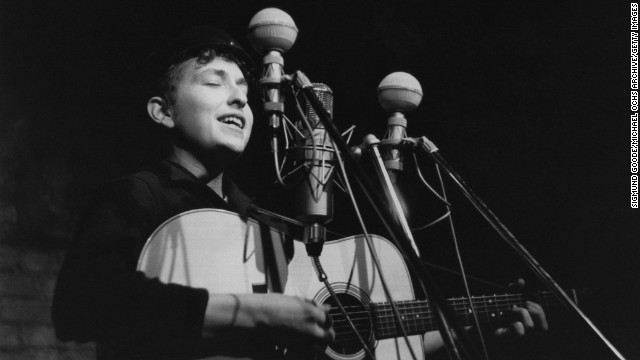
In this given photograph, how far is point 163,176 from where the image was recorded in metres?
1.46

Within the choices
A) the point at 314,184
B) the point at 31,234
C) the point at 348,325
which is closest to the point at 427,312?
the point at 348,325

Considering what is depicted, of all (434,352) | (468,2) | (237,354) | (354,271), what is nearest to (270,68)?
(354,271)

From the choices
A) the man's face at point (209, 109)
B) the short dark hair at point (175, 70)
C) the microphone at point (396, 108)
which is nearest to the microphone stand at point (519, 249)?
the microphone at point (396, 108)

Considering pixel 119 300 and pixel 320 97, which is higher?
pixel 320 97

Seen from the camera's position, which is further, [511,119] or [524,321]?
[511,119]

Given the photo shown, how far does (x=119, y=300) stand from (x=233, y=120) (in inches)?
23.1

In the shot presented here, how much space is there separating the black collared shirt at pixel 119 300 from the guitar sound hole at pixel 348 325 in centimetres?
39

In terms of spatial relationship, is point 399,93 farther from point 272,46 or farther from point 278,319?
point 278,319

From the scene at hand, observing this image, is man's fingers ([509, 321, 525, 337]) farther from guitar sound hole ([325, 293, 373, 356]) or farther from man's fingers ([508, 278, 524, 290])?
guitar sound hole ([325, 293, 373, 356])

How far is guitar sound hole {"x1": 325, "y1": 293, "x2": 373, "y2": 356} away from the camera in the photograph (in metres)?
1.46

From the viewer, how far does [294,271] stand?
1.45 metres

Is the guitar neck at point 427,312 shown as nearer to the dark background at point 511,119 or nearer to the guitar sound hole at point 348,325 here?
the guitar sound hole at point 348,325
